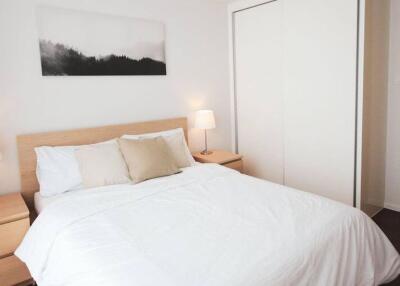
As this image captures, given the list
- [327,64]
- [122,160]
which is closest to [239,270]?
[122,160]

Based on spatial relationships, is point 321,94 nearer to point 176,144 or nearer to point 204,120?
point 204,120

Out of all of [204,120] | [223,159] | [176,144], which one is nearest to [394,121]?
[223,159]

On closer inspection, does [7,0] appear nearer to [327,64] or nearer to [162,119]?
[162,119]

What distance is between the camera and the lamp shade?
130 inches

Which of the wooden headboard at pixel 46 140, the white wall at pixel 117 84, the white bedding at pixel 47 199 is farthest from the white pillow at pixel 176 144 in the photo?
the white bedding at pixel 47 199

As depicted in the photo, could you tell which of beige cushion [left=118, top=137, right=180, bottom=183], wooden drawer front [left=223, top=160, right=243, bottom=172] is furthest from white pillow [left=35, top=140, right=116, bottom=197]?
wooden drawer front [left=223, top=160, right=243, bottom=172]

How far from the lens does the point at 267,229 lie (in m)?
1.55

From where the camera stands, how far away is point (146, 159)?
95.8 inches

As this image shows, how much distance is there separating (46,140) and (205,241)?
5.54 feet

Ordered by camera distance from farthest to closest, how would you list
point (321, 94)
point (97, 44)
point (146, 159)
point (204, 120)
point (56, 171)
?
1. point (204, 120)
2. point (321, 94)
3. point (97, 44)
4. point (146, 159)
5. point (56, 171)

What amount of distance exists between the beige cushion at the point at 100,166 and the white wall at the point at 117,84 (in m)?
0.40

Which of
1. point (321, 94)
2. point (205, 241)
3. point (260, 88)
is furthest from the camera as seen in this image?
point (260, 88)

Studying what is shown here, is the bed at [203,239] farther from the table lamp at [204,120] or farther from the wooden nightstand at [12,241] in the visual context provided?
the table lamp at [204,120]

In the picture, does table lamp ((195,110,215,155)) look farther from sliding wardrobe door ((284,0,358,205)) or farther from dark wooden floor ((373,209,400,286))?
dark wooden floor ((373,209,400,286))
